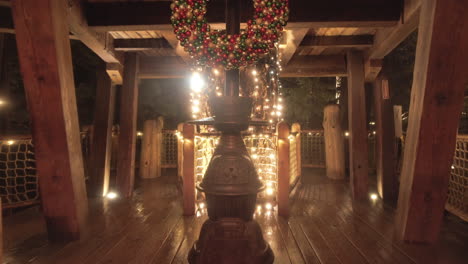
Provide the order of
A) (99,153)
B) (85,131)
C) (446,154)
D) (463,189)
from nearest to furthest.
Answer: (446,154) → (463,189) → (99,153) → (85,131)

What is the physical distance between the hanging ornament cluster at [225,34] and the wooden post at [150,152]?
4.37 m

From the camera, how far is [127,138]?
458 centimetres

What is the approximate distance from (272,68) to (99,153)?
10.2 ft

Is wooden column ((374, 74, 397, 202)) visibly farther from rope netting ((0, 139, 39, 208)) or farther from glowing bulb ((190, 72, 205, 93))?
rope netting ((0, 139, 39, 208))

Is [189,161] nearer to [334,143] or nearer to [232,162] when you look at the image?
[232,162]

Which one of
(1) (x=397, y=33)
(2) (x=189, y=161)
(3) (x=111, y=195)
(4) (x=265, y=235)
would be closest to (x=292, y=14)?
(1) (x=397, y=33)

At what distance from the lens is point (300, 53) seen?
5098 millimetres

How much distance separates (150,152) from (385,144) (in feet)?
16.2

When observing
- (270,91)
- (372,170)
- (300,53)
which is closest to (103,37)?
(270,91)

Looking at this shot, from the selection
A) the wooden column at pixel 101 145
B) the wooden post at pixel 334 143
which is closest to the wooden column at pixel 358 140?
the wooden post at pixel 334 143

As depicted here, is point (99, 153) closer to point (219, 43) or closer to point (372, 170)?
point (219, 43)

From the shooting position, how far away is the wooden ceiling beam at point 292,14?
3.24 m

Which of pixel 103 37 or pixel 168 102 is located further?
pixel 168 102

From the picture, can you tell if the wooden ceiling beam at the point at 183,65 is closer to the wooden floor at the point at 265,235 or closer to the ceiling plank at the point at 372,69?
the ceiling plank at the point at 372,69
